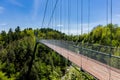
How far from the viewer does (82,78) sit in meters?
20.7

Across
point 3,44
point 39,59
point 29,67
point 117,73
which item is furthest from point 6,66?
point 117,73

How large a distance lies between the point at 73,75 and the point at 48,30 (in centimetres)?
3604

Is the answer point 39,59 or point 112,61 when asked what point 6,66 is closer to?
point 39,59

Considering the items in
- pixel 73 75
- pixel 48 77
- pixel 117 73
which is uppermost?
pixel 117 73

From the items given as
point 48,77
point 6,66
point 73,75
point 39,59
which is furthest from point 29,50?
point 73,75

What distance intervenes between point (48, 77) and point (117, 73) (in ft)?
151

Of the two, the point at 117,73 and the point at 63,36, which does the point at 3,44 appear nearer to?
the point at 63,36

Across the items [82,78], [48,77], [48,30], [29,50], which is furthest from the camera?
[29,50]

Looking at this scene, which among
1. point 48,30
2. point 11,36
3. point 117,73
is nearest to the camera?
point 117,73

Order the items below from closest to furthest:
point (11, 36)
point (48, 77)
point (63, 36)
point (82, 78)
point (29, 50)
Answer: point (82, 78) → point (63, 36) → point (48, 77) → point (29, 50) → point (11, 36)

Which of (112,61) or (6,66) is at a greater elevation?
(112,61)

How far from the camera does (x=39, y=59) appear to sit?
220ft

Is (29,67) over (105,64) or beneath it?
beneath

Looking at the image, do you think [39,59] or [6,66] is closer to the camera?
[6,66]
